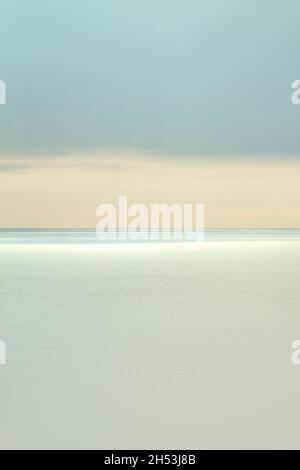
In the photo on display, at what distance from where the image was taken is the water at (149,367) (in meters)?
2.91

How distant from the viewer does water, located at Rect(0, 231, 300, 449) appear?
291cm

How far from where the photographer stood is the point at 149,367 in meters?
3.89
